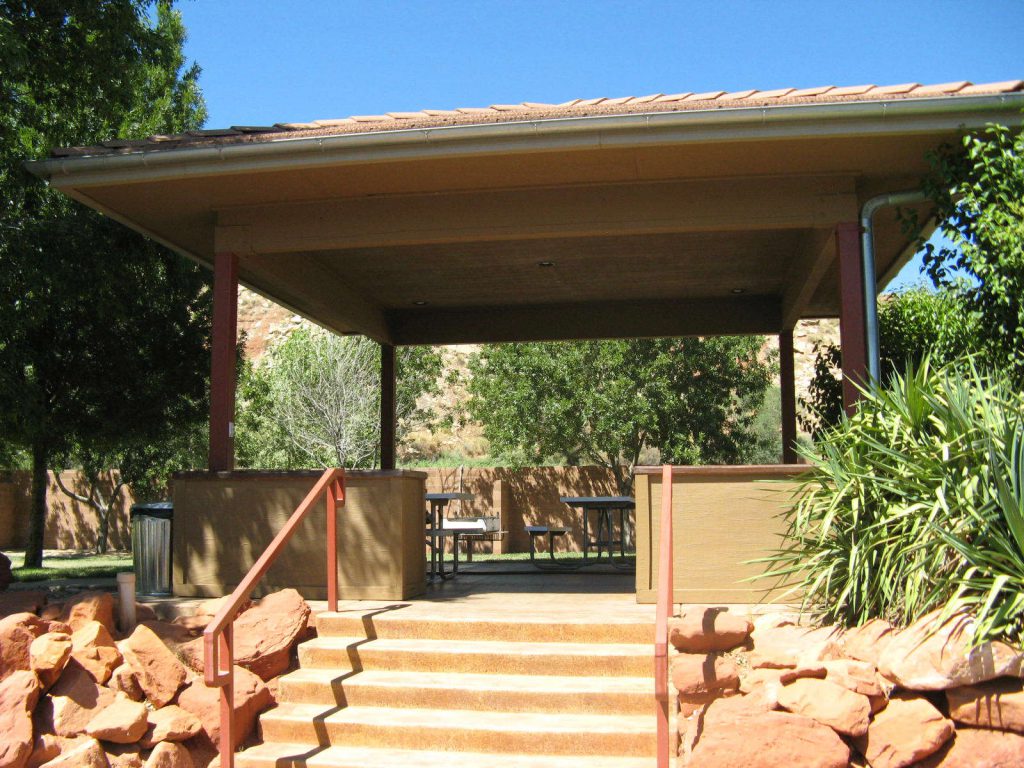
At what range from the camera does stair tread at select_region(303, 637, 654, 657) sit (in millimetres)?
6047

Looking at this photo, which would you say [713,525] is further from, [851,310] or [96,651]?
[96,651]

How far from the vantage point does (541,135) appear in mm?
6805

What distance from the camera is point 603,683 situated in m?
A: 5.78

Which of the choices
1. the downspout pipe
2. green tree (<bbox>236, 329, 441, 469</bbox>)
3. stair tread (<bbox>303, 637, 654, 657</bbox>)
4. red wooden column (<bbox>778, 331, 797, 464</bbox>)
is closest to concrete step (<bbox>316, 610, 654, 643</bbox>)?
stair tread (<bbox>303, 637, 654, 657</bbox>)

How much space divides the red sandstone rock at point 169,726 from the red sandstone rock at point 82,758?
0.23 metres

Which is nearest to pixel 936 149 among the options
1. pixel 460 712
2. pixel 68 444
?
pixel 460 712

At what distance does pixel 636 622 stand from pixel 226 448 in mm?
3560

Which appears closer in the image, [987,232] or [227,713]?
[227,713]

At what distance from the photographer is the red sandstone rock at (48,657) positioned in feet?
18.9

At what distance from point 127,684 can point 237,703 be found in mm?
784

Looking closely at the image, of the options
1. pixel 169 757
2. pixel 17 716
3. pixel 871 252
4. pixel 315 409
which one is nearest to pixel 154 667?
pixel 169 757

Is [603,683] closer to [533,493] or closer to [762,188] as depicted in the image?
[762,188]

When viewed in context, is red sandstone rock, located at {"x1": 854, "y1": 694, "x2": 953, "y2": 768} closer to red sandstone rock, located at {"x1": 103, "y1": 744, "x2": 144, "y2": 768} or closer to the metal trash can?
red sandstone rock, located at {"x1": 103, "y1": 744, "x2": 144, "y2": 768}

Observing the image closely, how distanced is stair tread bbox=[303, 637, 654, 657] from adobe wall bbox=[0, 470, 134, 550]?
16.1 metres
